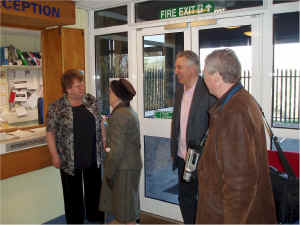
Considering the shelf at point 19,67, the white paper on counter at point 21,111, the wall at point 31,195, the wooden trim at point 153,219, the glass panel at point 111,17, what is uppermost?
the glass panel at point 111,17

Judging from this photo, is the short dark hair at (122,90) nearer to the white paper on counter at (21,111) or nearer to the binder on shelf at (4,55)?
the binder on shelf at (4,55)

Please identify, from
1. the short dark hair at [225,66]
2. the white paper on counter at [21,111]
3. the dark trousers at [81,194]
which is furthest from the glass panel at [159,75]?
the short dark hair at [225,66]

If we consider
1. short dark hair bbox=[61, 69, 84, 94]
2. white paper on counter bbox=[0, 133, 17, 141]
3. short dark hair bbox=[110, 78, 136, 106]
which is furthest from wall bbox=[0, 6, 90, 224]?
short dark hair bbox=[110, 78, 136, 106]

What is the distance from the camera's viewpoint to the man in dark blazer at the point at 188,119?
2.29m

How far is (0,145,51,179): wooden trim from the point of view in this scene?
2.82 m

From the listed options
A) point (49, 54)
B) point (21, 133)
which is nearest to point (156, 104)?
point (49, 54)

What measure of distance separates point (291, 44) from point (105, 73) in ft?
7.67

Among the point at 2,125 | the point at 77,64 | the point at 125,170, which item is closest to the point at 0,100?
the point at 2,125

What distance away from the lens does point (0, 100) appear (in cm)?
348

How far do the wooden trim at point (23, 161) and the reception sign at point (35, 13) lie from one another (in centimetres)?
130

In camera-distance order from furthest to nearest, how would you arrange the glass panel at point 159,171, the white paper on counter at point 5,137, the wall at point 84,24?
1. the wall at point 84,24
2. the glass panel at point 159,171
3. the white paper on counter at point 5,137

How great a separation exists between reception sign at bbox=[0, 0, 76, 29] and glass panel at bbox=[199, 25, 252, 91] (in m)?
1.47

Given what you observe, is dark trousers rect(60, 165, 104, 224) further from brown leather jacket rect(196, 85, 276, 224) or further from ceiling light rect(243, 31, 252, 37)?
ceiling light rect(243, 31, 252, 37)

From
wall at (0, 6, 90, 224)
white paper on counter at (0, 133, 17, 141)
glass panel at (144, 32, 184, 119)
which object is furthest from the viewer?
glass panel at (144, 32, 184, 119)
